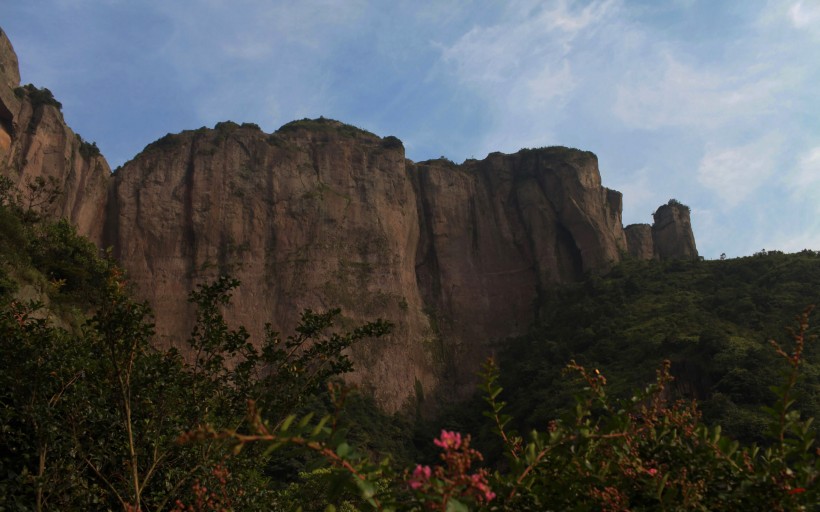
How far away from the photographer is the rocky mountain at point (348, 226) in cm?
3550

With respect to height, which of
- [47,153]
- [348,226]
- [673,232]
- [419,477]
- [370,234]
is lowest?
[419,477]

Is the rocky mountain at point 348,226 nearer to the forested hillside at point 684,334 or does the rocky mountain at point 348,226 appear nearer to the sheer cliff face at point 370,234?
the sheer cliff face at point 370,234

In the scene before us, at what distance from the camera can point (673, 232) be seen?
5303cm

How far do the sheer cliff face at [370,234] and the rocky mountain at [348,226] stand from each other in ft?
0.29

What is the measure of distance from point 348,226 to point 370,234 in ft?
4.53

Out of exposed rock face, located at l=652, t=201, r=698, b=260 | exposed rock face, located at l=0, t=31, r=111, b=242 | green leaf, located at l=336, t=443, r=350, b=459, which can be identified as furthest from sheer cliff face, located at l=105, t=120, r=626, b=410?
green leaf, located at l=336, t=443, r=350, b=459

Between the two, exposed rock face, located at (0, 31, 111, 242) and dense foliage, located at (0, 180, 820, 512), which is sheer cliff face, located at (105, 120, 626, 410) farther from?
dense foliage, located at (0, 180, 820, 512)

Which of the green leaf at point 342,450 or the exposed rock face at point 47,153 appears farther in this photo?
the exposed rock face at point 47,153

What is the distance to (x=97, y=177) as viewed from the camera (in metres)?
37.3

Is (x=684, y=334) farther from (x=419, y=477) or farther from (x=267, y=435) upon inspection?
(x=267, y=435)

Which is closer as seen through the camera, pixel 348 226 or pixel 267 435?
pixel 267 435

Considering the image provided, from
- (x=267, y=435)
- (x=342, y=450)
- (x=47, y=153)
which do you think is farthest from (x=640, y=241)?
(x=267, y=435)

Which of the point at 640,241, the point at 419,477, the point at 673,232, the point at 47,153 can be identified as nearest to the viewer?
the point at 419,477

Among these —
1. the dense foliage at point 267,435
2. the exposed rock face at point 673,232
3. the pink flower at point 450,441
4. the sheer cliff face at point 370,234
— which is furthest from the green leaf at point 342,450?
the exposed rock face at point 673,232
